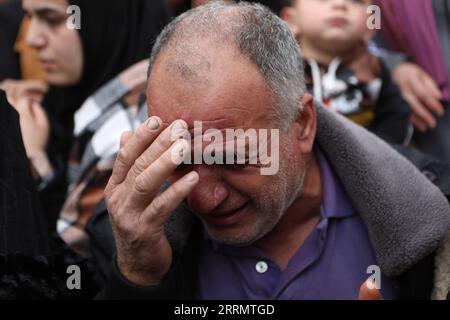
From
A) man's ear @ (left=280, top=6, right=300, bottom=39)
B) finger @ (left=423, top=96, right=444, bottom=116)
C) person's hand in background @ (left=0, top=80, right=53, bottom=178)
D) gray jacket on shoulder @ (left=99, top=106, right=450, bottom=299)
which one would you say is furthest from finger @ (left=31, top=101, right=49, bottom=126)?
finger @ (left=423, top=96, right=444, bottom=116)

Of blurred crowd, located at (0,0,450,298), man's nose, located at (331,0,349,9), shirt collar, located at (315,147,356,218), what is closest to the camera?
shirt collar, located at (315,147,356,218)

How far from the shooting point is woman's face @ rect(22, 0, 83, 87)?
298 cm

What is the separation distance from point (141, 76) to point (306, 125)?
3.02 feet

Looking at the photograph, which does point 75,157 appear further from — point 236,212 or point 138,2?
point 236,212

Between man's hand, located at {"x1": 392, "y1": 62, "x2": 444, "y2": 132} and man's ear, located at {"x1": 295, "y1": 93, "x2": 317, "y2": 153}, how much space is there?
44.7 inches

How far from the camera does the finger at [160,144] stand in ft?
5.29

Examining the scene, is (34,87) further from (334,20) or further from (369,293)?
(369,293)

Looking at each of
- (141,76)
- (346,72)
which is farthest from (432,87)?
(141,76)

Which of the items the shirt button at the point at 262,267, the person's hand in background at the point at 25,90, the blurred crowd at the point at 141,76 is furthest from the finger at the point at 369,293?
the person's hand in background at the point at 25,90

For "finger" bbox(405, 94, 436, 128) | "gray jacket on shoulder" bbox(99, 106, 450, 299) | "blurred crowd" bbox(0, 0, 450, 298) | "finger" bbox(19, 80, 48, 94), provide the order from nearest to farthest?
"gray jacket on shoulder" bbox(99, 106, 450, 299)
"blurred crowd" bbox(0, 0, 450, 298)
"finger" bbox(405, 94, 436, 128)
"finger" bbox(19, 80, 48, 94)

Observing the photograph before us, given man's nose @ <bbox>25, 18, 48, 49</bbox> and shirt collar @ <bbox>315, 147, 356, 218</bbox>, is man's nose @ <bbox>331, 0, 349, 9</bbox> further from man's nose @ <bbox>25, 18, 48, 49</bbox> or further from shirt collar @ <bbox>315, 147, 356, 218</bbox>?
man's nose @ <bbox>25, 18, 48, 49</bbox>

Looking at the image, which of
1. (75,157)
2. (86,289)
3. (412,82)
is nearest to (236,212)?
(86,289)

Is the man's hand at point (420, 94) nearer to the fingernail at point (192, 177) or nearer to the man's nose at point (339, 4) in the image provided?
the man's nose at point (339, 4)

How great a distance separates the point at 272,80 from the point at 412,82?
142 centimetres
